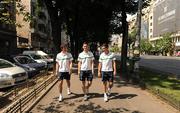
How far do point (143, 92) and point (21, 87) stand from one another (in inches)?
181

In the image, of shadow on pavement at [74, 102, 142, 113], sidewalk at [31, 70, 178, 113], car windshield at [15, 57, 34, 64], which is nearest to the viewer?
shadow on pavement at [74, 102, 142, 113]

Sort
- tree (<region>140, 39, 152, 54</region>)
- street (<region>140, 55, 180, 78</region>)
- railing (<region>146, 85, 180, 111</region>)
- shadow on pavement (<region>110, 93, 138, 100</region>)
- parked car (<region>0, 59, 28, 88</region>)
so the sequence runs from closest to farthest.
→ railing (<region>146, 85, 180, 111</region>), shadow on pavement (<region>110, 93, 138, 100</region>), parked car (<region>0, 59, 28, 88</region>), street (<region>140, 55, 180, 78</region>), tree (<region>140, 39, 152, 54</region>)

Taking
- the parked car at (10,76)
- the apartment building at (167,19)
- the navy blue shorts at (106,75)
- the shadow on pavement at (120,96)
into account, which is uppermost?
the apartment building at (167,19)

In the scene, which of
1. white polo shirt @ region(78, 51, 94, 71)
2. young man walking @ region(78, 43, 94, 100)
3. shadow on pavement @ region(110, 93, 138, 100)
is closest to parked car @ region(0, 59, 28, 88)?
young man walking @ region(78, 43, 94, 100)

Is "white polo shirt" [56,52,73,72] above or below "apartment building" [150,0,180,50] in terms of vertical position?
below

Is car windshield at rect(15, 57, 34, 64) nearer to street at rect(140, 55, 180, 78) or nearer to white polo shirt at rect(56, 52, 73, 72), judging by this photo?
street at rect(140, 55, 180, 78)

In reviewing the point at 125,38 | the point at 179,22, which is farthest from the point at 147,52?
the point at 125,38

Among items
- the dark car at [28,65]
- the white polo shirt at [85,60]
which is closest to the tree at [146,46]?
the dark car at [28,65]

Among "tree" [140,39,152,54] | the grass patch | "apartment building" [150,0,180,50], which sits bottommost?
the grass patch

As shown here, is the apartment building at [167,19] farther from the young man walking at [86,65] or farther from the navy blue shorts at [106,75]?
the young man walking at [86,65]

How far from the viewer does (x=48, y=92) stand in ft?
43.3

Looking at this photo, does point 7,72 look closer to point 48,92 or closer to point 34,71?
point 48,92

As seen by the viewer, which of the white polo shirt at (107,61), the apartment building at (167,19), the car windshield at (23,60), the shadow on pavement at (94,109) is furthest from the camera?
the apartment building at (167,19)

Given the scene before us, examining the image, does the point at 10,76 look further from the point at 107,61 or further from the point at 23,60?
the point at 23,60
